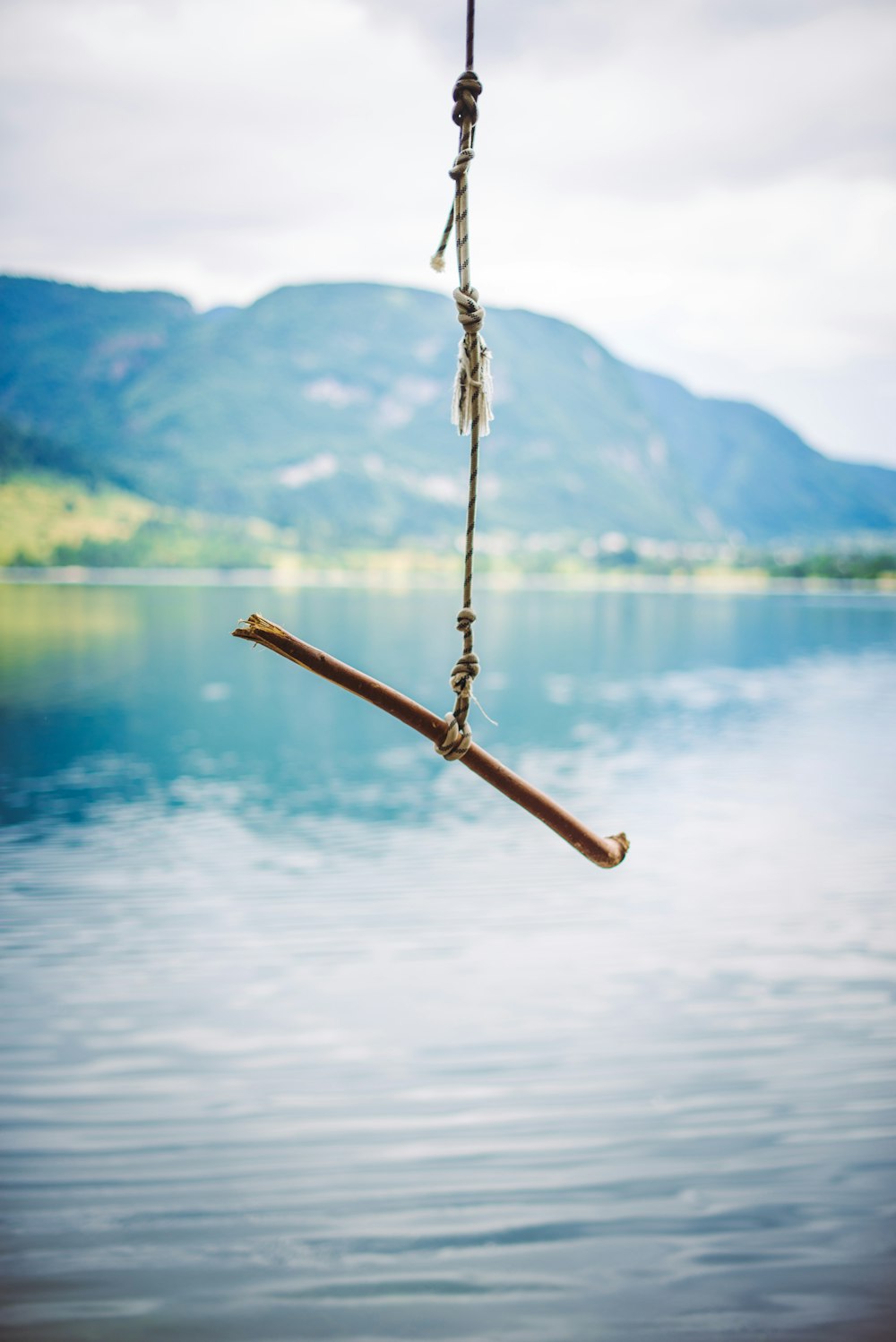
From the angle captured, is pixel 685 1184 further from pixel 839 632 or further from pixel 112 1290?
pixel 839 632

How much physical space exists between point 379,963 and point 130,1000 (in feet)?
6.44

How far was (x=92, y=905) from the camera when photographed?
10.6 meters

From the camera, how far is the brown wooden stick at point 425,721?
2.16 metres

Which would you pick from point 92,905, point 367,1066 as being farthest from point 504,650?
point 367,1066

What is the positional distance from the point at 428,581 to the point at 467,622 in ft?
368

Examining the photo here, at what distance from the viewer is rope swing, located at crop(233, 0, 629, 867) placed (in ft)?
7.70

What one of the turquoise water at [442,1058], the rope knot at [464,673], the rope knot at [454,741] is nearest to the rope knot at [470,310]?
the rope knot at [464,673]

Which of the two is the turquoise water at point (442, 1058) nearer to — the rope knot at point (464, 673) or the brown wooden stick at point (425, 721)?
the brown wooden stick at point (425, 721)

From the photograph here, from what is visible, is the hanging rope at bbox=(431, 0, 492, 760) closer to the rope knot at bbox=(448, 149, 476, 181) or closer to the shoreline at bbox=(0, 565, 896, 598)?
the rope knot at bbox=(448, 149, 476, 181)

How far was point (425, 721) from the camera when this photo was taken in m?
2.37

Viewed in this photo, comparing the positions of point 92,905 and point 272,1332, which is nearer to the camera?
point 272,1332

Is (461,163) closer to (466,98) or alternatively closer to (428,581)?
(466,98)

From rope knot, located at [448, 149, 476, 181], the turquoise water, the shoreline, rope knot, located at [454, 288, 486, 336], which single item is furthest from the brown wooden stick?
the shoreline

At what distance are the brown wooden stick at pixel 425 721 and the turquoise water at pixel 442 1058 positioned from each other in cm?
310
